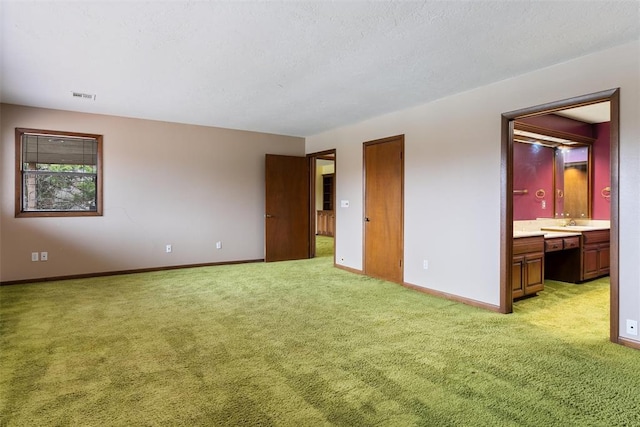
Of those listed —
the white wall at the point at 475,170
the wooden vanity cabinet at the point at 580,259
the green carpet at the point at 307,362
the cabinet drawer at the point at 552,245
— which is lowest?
the green carpet at the point at 307,362

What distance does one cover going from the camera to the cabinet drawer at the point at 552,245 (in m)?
4.53

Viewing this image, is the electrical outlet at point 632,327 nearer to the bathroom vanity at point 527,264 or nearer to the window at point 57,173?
the bathroom vanity at point 527,264

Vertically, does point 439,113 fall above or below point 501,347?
above

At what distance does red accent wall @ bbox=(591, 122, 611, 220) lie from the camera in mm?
5594

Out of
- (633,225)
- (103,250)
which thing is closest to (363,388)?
(633,225)

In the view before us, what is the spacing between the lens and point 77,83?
3.92 meters

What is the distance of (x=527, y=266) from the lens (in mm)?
4156

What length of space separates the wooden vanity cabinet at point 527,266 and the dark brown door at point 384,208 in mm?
1421

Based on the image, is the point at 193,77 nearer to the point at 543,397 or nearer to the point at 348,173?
the point at 348,173

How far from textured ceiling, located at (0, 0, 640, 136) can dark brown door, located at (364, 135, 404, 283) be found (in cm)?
87

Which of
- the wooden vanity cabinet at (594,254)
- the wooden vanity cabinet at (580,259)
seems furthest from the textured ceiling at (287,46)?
the wooden vanity cabinet at (594,254)

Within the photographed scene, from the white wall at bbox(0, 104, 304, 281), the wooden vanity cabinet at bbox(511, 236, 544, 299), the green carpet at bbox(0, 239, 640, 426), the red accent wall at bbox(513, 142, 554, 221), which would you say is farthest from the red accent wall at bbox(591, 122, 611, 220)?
the white wall at bbox(0, 104, 304, 281)

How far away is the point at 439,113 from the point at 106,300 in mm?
4529

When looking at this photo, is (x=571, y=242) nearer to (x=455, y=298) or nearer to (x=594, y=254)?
(x=594, y=254)
